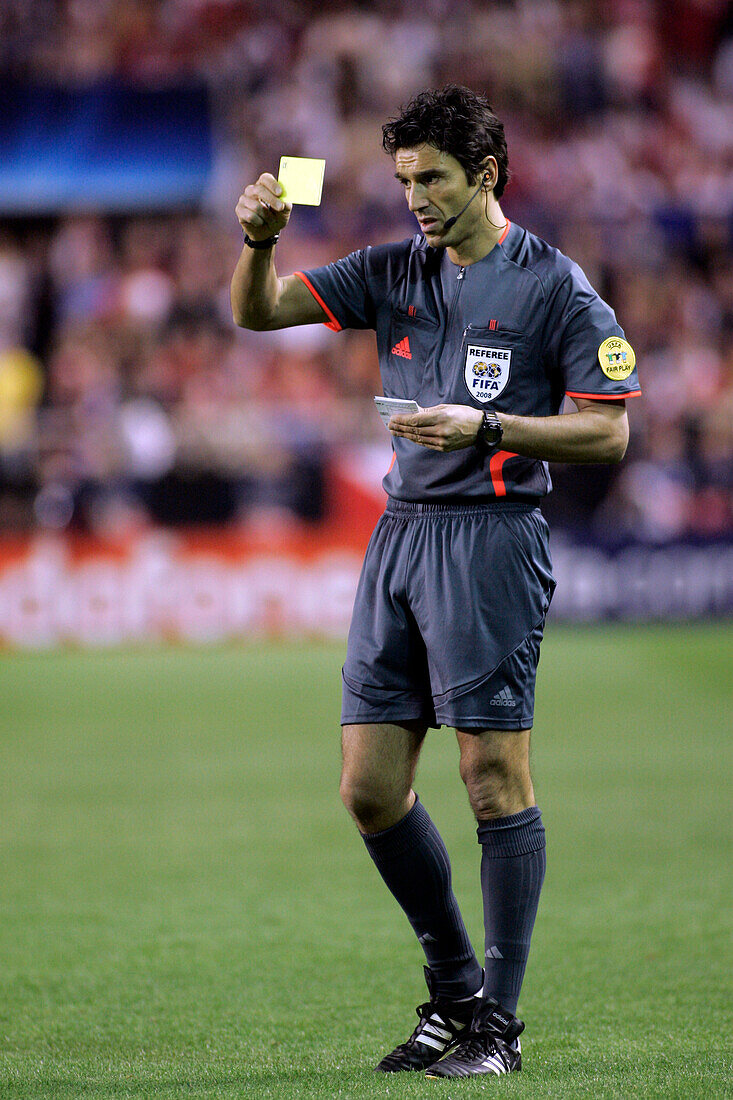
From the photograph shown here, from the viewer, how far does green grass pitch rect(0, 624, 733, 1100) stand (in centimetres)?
335

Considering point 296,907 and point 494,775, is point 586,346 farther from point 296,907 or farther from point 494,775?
point 296,907

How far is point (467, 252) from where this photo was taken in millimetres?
3535

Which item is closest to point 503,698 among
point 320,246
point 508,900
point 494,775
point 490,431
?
point 494,775

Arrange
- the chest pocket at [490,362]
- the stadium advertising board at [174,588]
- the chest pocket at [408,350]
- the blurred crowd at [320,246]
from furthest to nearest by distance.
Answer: the blurred crowd at [320,246] < the stadium advertising board at [174,588] < the chest pocket at [408,350] < the chest pocket at [490,362]

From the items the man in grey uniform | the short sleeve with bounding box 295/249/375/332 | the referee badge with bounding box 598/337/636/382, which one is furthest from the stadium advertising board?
the referee badge with bounding box 598/337/636/382

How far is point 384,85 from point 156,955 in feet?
49.4

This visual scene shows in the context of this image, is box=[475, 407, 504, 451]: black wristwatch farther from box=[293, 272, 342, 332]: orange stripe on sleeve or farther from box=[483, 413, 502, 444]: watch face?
box=[293, 272, 342, 332]: orange stripe on sleeve

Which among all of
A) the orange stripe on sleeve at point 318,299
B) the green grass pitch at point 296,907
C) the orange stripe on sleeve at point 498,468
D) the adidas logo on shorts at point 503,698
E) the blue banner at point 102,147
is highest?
the blue banner at point 102,147

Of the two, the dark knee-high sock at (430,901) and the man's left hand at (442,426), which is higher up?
the man's left hand at (442,426)

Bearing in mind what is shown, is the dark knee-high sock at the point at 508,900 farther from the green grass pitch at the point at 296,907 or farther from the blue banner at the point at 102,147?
the blue banner at the point at 102,147

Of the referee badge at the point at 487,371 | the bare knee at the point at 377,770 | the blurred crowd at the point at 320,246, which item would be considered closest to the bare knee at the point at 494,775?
the bare knee at the point at 377,770

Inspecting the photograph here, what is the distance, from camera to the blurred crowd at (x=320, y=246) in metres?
12.4

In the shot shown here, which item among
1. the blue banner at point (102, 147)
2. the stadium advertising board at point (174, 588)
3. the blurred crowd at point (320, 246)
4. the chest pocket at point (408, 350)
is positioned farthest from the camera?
the blue banner at point (102, 147)

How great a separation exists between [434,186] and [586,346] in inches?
21.5
